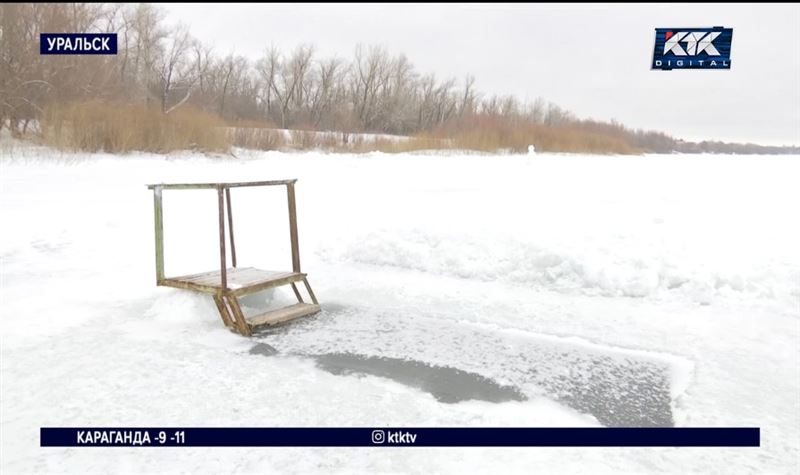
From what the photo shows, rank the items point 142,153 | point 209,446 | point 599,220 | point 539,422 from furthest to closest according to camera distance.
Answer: point 142,153 → point 599,220 → point 539,422 → point 209,446

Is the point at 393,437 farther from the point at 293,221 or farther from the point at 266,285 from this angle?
the point at 293,221

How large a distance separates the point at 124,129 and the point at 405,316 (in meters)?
14.0

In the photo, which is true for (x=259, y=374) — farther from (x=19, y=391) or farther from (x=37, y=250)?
(x=37, y=250)

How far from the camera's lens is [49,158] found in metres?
13.0

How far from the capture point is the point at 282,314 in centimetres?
496

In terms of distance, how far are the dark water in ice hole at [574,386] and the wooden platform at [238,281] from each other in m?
0.80

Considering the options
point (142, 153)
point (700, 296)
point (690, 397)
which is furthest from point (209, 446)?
point (142, 153)

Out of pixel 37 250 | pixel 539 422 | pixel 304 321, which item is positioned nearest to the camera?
pixel 539 422

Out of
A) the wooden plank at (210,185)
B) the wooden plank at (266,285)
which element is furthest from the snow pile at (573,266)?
the wooden plank at (210,185)

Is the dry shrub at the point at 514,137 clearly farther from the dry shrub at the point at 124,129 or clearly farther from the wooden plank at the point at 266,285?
the wooden plank at the point at 266,285

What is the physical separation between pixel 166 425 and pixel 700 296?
5.38 m

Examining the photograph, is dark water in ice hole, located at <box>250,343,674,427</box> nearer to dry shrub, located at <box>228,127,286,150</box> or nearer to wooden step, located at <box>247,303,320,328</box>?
wooden step, located at <box>247,303,320,328</box>

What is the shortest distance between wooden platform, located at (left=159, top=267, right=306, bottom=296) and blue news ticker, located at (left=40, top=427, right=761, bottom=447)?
6.28 feet

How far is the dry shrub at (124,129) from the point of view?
14.6 m
